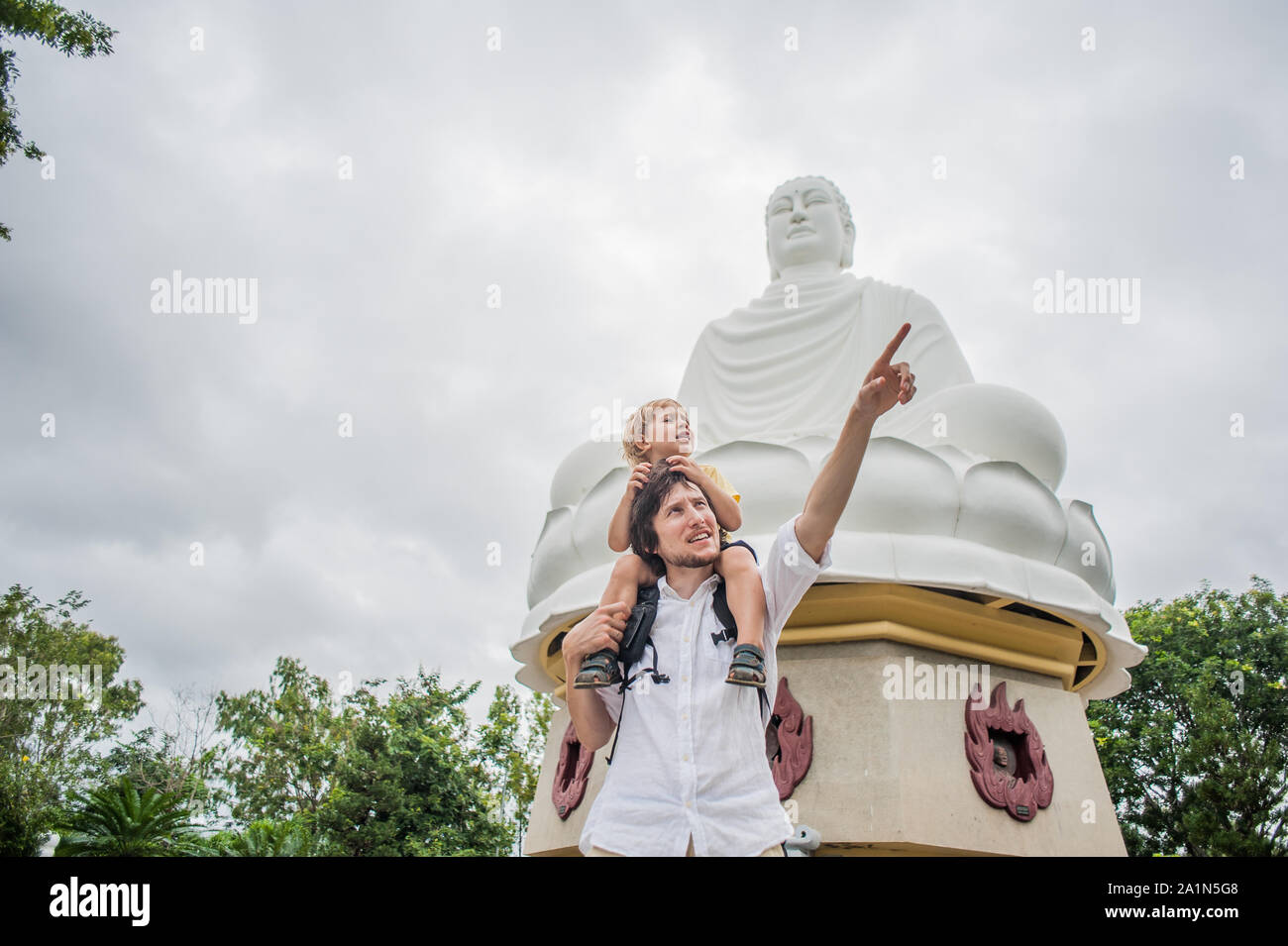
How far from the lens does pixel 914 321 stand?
22.5 ft

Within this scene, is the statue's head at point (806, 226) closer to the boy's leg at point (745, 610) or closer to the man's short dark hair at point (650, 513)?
the man's short dark hair at point (650, 513)

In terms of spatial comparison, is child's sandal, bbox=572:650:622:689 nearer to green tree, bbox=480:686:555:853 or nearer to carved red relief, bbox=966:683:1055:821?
carved red relief, bbox=966:683:1055:821

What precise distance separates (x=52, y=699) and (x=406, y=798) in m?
11.5

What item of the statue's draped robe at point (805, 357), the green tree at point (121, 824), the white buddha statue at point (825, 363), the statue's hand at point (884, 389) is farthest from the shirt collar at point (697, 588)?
the green tree at point (121, 824)

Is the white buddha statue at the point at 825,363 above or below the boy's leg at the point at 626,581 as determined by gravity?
above

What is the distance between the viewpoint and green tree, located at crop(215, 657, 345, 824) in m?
17.7

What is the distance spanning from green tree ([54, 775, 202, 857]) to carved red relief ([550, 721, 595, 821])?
3997mm

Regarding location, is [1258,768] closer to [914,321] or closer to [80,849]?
[914,321]

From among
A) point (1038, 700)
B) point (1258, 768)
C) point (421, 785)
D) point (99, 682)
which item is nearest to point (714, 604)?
point (1038, 700)

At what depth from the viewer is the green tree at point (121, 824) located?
737 cm

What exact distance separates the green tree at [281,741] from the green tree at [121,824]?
25.0ft

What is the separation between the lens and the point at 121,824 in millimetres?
7465
